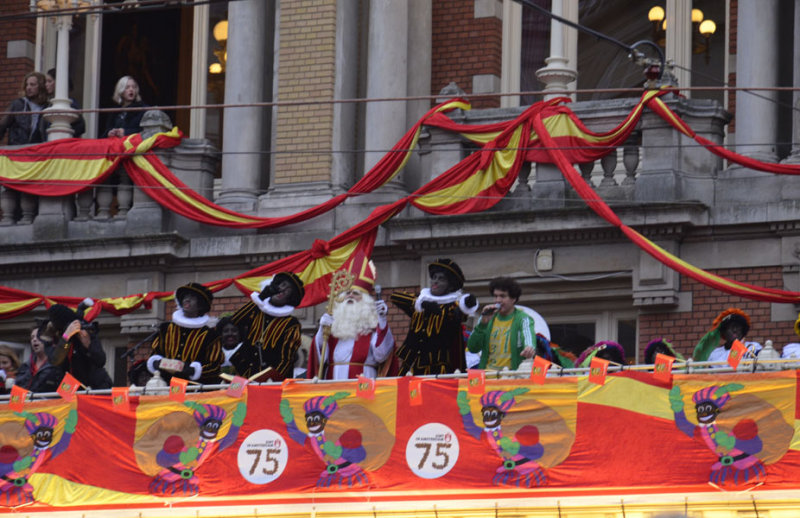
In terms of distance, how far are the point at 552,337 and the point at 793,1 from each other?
4175 millimetres

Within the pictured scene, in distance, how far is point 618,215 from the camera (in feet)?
66.9

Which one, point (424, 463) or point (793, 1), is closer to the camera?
point (424, 463)

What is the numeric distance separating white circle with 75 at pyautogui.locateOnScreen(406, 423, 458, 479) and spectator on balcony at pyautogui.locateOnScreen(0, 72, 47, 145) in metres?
8.42

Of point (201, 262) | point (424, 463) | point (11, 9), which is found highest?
point (11, 9)

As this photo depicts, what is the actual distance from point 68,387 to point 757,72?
7370mm

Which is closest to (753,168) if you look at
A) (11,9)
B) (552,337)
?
(552,337)

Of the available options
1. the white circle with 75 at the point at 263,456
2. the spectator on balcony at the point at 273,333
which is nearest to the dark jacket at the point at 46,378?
the spectator on balcony at the point at 273,333

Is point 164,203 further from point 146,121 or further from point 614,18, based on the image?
point 614,18

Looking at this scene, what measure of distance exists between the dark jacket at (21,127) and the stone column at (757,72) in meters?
7.70

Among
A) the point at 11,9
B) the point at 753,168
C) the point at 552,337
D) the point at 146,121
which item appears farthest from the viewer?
the point at 11,9

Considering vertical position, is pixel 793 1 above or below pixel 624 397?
above

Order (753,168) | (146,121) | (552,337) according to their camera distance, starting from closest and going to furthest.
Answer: (753,168)
(552,337)
(146,121)

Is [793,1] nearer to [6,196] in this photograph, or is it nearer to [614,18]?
[614,18]

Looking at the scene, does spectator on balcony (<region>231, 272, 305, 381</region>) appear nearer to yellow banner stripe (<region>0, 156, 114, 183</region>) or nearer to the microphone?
the microphone
